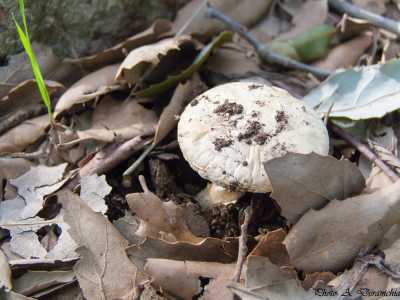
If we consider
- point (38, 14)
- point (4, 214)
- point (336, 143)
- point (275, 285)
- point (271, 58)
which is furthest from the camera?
point (271, 58)

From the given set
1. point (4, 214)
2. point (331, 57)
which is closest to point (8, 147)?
point (4, 214)

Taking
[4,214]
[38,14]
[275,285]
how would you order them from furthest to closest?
[38,14], [4,214], [275,285]

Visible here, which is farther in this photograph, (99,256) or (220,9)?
(220,9)

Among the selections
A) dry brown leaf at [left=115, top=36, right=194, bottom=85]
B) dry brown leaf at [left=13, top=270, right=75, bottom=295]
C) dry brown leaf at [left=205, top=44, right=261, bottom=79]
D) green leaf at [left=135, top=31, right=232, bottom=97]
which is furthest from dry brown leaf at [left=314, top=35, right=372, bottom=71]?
dry brown leaf at [left=13, top=270, right=75, bottom=295]

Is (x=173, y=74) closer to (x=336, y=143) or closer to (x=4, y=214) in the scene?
(x=336, y=143)

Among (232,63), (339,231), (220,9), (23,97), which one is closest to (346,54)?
(232,63)

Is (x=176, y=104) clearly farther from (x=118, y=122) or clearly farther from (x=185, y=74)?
(x=118, y=122)
